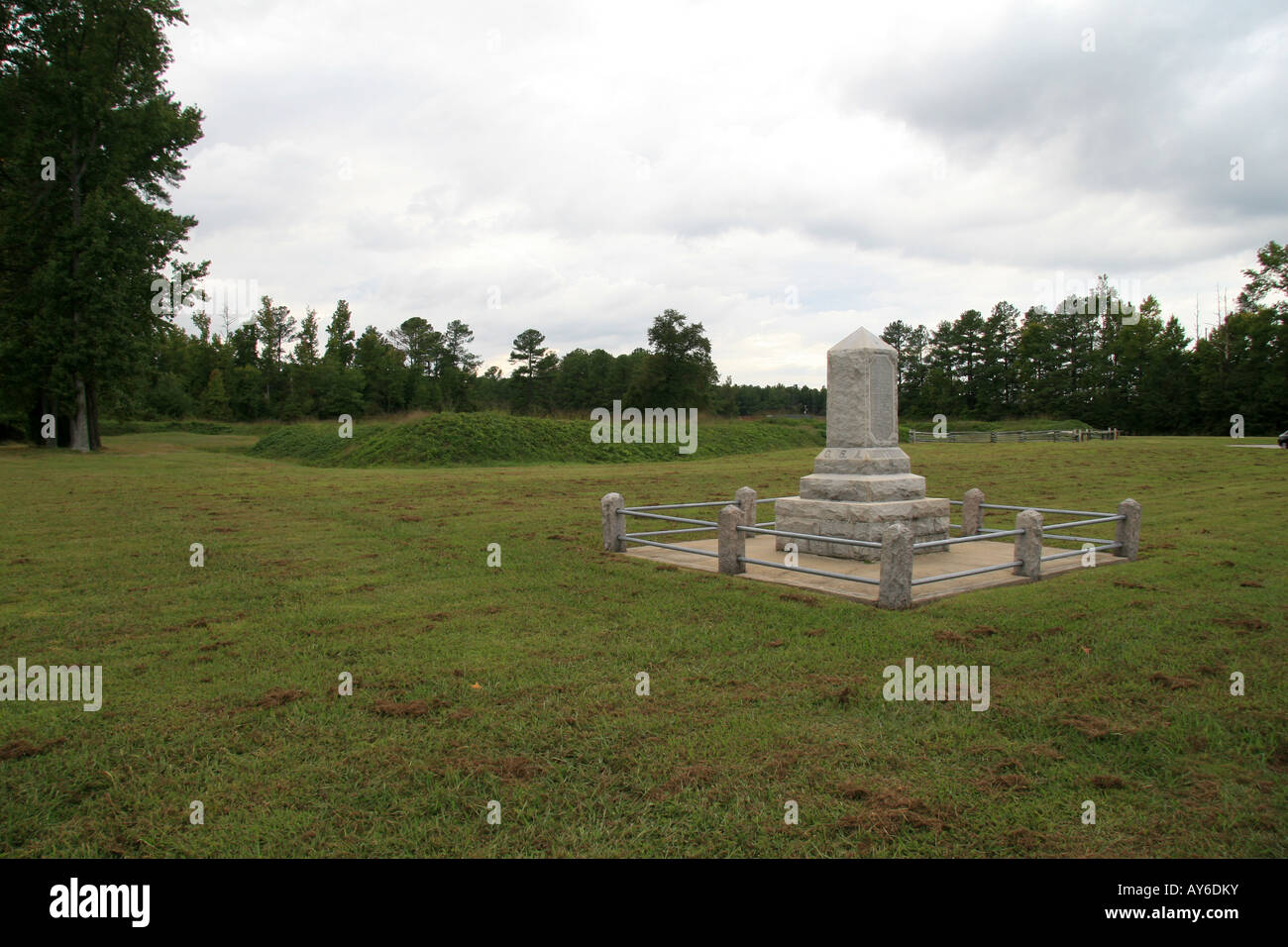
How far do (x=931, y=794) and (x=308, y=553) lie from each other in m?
9.74

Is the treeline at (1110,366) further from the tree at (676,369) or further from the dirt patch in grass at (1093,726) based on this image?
the dirt patch in grass at (1093,726)

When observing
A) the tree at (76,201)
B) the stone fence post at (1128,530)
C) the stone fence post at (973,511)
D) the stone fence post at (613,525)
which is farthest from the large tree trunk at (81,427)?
the stone fence post at (1128,530)

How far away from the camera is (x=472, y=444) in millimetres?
32406

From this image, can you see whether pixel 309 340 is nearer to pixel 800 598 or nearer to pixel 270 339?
pixel 270 339

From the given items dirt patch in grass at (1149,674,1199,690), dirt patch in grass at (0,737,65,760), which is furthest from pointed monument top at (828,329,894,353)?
dirt patch in grass at (0,737,65,760)

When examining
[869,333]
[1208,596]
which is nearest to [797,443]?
[869,333]

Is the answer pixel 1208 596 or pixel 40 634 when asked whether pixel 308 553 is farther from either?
pixel 1208 596

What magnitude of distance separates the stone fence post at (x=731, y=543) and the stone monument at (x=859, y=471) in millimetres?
1595

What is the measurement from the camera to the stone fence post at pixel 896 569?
7645mm

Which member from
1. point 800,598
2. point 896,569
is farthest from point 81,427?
point 896,569

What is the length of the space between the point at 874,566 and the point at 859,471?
145cm

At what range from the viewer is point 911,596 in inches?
313

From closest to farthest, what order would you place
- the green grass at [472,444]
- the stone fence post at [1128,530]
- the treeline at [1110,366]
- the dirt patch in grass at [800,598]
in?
the dirt patch in grass at [800,598] → the stone fence post at [1128,530] → the green grass at [472,444] → the treeline at [1110,366]
